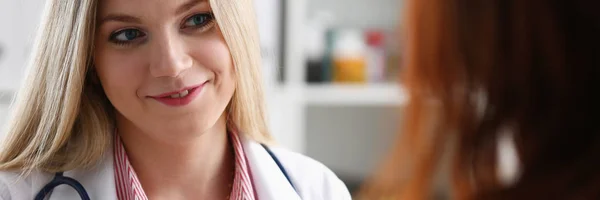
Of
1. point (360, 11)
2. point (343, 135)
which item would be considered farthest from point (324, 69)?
point (343, 135)

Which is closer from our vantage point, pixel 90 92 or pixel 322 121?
pixel 90 92

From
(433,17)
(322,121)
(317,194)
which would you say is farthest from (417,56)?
(322,121)

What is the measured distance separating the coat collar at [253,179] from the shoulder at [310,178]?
2 centimetres

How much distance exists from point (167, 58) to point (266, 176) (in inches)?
9.4

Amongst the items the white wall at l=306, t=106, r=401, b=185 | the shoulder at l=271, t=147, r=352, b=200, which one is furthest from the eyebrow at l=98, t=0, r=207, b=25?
the white wall at l=306, t=106, r=401, b=185

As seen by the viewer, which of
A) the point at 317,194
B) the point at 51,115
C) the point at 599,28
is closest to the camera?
the point at 599,28

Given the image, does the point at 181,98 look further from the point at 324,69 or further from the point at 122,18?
the point at 324,69

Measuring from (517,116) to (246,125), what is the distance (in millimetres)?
659

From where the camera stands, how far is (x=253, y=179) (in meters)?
1.08

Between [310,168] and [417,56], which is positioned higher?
[417,56]

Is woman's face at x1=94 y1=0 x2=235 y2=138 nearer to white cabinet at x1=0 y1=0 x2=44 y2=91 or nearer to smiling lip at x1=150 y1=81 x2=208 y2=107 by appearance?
smiling lip at x1=150 y1=81 x2=208 y2=107

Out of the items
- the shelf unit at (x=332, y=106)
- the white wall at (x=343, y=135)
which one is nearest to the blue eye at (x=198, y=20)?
the shelf unit at (x=332, y=106)

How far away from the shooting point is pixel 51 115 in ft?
3.23

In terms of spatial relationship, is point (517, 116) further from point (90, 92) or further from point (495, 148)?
point (90, 92)
